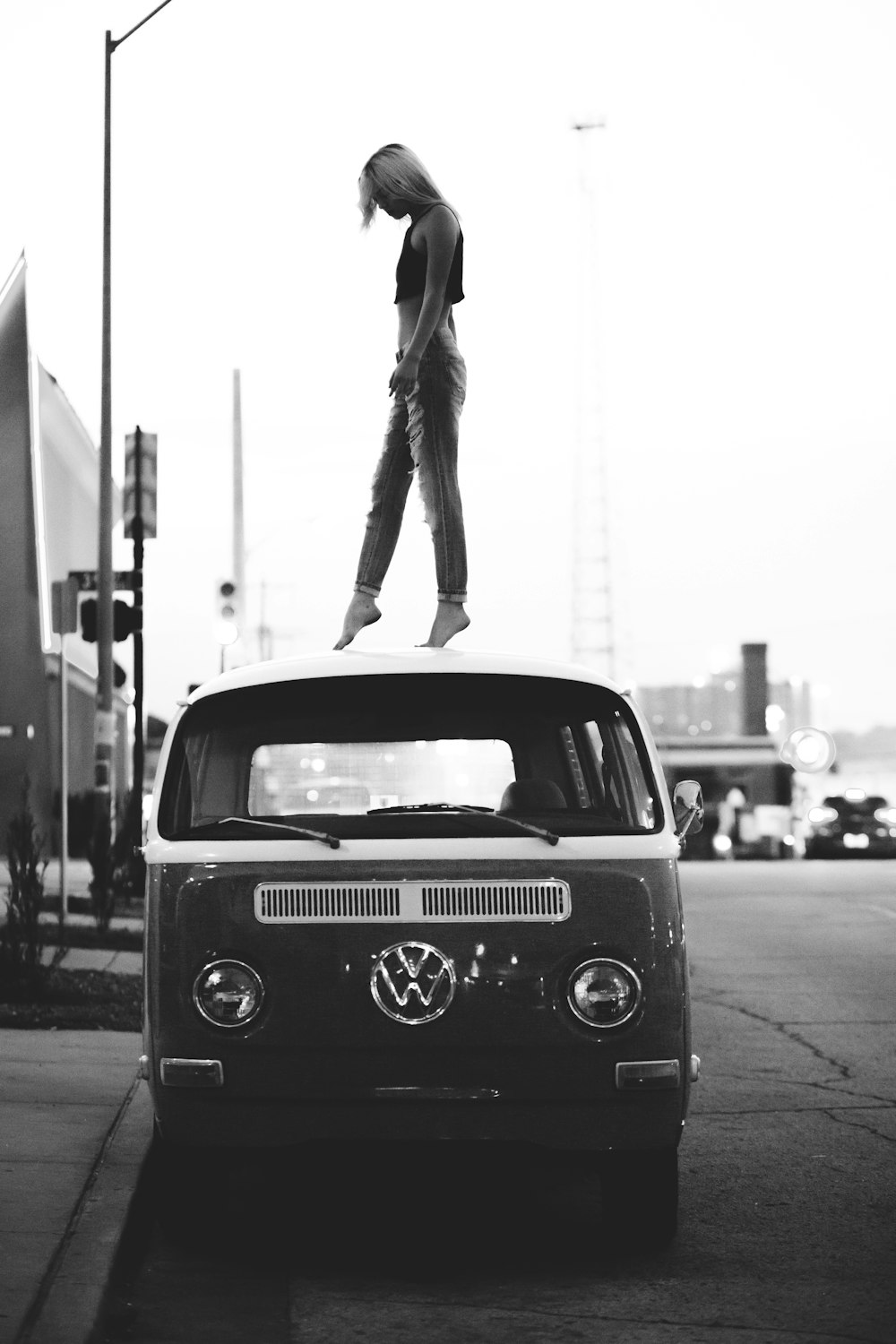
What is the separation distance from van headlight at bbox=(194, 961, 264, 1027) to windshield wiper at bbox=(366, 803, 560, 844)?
0.69 metres

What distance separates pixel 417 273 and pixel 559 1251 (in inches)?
149

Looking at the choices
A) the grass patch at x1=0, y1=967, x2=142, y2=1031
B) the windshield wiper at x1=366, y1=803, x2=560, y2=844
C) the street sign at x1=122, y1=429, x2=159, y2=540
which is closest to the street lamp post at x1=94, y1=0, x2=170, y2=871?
the street sign at x1=122, y1=429, x2=159, y2=540

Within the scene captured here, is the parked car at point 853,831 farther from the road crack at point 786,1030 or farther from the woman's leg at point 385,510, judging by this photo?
the woman's leg at point 385,510

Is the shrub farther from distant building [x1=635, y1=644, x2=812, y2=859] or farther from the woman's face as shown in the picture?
distant building [x1=635, y1=644, x2=812, y2=859]

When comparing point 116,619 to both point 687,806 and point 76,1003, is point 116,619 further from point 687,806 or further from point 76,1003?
point 687,806

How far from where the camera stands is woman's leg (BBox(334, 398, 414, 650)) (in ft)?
25.7

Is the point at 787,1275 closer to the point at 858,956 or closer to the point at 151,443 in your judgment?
the point at 858,956

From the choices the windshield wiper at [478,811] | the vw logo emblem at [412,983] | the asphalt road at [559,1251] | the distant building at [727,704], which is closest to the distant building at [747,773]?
the distant building at [727,704]

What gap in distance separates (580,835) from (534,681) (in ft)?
2.33

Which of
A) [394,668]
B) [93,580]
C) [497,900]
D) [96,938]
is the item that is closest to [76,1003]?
[96,938]

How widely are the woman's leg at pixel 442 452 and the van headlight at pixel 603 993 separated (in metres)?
2.05

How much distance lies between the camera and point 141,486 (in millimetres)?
19984

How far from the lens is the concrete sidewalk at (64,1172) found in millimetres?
5285

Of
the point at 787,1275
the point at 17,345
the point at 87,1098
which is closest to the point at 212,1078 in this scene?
the point at 787,1275
